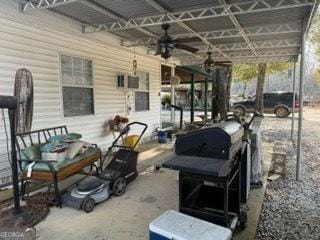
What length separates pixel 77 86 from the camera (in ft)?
19.1

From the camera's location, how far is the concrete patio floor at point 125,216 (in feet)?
9.87

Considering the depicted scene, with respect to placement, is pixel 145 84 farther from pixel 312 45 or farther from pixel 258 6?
pixel 312 45

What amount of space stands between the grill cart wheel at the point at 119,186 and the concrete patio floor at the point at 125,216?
0.26ft

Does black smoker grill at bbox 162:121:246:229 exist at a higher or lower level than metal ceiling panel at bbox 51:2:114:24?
lower

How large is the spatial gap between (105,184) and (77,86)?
109 inches

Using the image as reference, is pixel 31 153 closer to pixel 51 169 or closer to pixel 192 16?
pixel 51 169

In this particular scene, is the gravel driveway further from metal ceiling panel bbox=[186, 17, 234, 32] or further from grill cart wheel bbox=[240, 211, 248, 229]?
metal ceiling panel bbox=[186, 17, 234, 32]

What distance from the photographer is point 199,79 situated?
16.2 m

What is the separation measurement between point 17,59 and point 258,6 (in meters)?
4.37

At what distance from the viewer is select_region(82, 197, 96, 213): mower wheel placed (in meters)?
3.49

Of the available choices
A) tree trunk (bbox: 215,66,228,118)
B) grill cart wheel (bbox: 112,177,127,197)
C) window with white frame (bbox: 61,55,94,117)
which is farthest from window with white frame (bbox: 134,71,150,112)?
grill cart wheel (bbox: 112,177,127,197)

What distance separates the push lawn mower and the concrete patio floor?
0.11 metres

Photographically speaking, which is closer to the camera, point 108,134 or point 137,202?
point 137,202

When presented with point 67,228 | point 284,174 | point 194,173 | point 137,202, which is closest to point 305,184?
point 284,174
